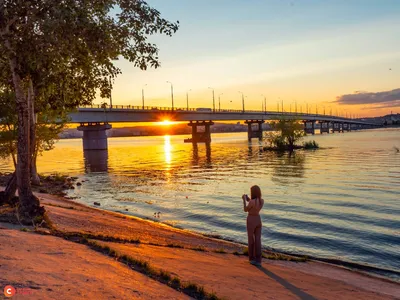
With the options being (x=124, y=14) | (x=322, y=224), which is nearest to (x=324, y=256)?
(x=322, y=224)

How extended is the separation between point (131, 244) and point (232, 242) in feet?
16.4

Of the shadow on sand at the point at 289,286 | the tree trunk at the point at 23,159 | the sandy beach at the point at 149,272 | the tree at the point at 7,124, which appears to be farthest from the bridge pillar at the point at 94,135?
the shadow on sand at the point at 289,286

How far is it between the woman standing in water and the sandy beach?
→ 34cm

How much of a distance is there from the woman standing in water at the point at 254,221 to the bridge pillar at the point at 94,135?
9513 cm

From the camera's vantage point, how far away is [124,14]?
14953 millimetres

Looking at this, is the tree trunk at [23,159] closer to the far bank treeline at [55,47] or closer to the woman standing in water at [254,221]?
the far bank treeline at [55,47]

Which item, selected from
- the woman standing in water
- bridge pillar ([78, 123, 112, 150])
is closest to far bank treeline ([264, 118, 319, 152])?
bridge pillar ([78, 123, 112, 150])

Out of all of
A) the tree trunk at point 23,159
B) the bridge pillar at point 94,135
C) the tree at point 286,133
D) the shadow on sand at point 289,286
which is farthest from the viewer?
the bridge pillar at point 94,135

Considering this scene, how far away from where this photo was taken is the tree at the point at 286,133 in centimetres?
8356

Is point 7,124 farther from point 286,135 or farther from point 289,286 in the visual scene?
point 286,135

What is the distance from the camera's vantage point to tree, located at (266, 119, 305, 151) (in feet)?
274

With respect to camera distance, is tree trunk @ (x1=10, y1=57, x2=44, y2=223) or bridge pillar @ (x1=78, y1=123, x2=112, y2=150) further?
bridge pillar @ (x1=78, y1=123, x2=112, y2=150)

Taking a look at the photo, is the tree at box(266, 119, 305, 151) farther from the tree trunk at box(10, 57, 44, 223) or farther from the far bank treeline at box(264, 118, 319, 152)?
the tree trunk at box(10, 57, 44, 223)

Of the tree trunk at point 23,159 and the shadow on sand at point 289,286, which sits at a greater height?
the tree trunk at point 23,159
